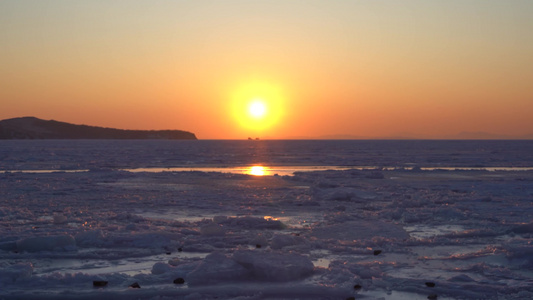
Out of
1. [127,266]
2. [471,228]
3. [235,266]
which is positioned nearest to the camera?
[235,266]

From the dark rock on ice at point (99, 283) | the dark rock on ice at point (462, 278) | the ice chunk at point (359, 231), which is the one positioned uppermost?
the ice chunk at point (359, 231)

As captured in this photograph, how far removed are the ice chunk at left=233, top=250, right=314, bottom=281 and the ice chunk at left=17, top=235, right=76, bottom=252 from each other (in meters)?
3.24

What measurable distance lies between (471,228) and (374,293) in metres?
5.43

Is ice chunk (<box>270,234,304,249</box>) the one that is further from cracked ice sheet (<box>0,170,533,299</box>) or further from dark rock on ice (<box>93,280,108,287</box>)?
dark rock on ice (<box>93,280,108,287</box>)

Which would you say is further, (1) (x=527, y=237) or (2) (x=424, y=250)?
(1) (x=527, y=237)

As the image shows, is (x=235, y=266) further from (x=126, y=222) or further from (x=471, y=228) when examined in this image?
(x=471, y=228)

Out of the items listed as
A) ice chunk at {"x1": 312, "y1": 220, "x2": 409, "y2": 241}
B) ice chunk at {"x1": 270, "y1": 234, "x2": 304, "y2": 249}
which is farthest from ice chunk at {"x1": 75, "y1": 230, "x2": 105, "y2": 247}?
ice chunk at {"x1": 312, "y1": 220, "x2": 409, "y2": 241}

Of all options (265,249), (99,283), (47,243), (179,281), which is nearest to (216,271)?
(179,281)

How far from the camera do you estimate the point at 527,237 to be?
1022 centimetres

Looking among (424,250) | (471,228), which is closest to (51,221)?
(424,250)

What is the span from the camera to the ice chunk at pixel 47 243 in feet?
29.3

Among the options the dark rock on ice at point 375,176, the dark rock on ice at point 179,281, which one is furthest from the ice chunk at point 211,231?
the dark rock on ice at point 375,176

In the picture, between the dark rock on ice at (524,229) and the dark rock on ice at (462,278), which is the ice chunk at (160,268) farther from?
the dark rock on ice at (524,229)

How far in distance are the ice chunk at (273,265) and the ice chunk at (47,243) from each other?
10.6 ft
